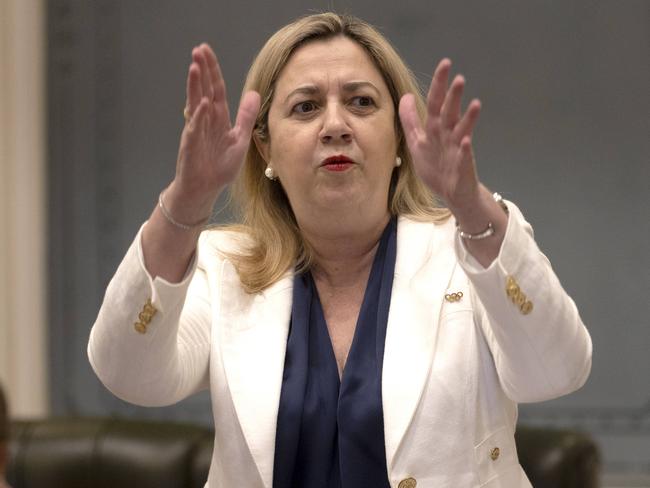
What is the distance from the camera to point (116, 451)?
8.98 feet

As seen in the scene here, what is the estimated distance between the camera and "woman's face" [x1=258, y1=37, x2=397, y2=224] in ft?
7.20

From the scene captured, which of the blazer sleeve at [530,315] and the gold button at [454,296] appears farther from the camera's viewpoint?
the gold button at [454,296]

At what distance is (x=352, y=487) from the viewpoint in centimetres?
202

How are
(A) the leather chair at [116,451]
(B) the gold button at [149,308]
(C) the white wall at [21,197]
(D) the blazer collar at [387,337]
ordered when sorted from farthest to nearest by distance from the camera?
(C) the white wall at [21,197] < (A) the leather chair at [116,451] < (D) the blazer collar at [387,337] < (B) the gold button at [149,308]

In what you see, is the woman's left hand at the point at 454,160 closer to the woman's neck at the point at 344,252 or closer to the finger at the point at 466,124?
the finger at the point at 466,124

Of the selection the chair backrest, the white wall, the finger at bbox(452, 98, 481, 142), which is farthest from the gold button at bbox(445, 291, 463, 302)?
the white wall

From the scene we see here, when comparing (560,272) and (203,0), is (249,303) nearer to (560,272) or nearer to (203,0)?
(560,272)

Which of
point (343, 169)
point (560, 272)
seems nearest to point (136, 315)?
point (343, 169)

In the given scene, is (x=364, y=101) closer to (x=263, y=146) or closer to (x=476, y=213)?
(x=263, y=146)

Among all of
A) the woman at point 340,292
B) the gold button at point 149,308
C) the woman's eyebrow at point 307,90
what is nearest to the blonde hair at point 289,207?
the woman at point 340,292

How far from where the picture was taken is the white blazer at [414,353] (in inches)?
71.8

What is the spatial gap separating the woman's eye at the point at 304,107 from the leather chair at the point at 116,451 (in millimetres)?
866

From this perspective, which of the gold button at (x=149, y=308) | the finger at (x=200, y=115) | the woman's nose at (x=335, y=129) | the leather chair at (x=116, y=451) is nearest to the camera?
the finger at (x=200, y=115)

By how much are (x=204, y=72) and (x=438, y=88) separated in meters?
0.37
